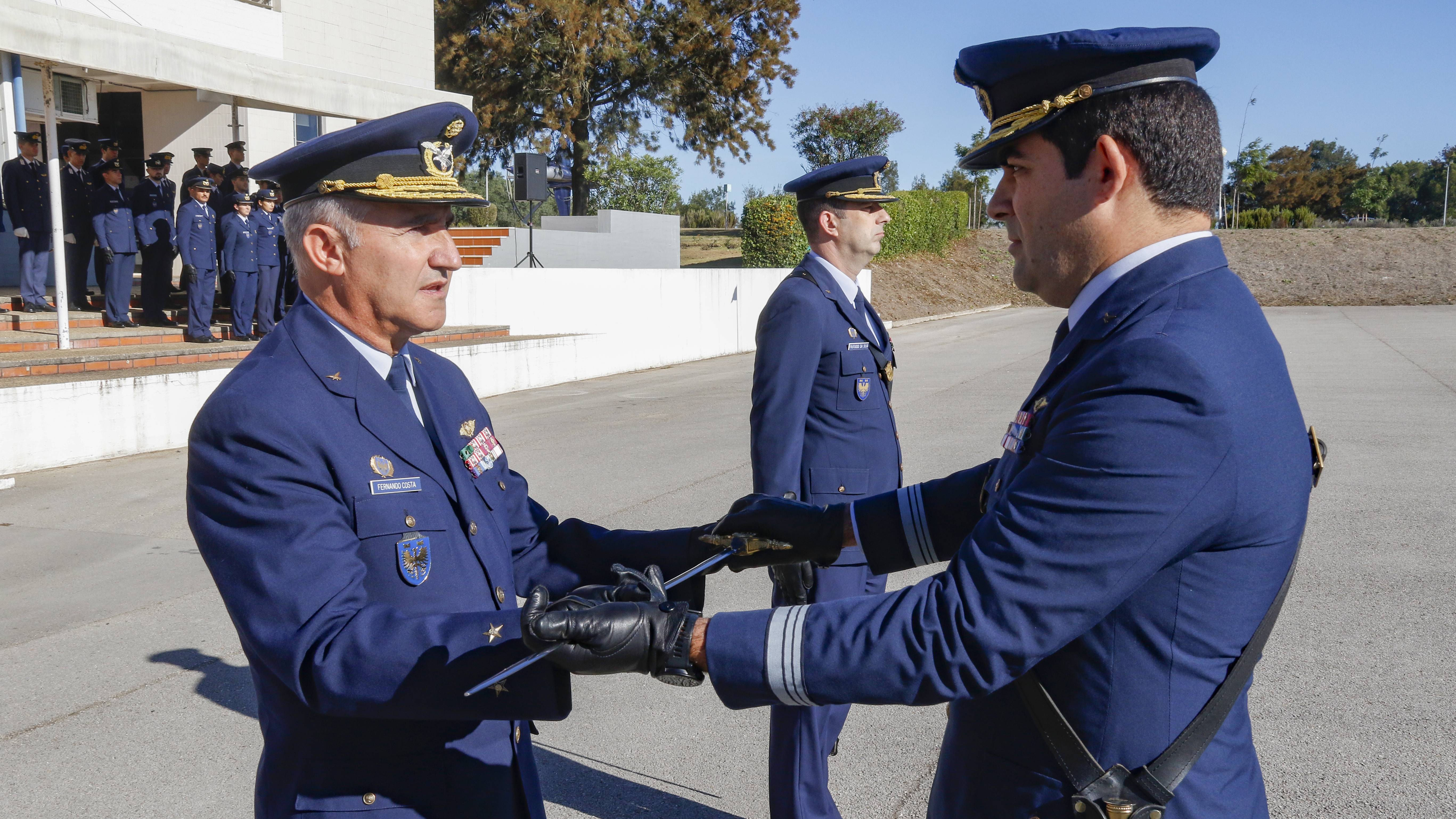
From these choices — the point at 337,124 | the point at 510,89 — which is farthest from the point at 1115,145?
the point at 510,89

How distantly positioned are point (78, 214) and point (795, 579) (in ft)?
45.2

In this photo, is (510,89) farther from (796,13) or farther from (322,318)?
(322,318)

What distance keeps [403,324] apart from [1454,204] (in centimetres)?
8252

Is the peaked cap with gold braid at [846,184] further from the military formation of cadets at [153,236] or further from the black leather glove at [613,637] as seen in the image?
the military formation of cadets at [153,236]

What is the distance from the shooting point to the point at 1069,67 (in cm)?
158

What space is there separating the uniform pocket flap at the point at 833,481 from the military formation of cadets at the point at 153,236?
389 inches

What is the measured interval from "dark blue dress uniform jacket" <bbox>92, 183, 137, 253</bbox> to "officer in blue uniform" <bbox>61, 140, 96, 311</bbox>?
35cm

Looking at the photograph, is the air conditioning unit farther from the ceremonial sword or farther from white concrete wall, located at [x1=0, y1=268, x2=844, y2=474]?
the ceremonial sword

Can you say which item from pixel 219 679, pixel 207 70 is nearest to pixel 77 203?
pixel 207 70

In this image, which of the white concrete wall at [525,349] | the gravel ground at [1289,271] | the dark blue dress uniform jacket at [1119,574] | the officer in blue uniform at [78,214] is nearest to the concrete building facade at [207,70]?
the officer in blue uniform at [78,214]

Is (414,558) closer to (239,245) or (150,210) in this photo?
(239,245)

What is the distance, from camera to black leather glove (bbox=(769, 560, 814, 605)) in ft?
7.98

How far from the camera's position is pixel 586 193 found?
115 feet

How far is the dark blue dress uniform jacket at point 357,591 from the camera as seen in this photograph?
1.57m
